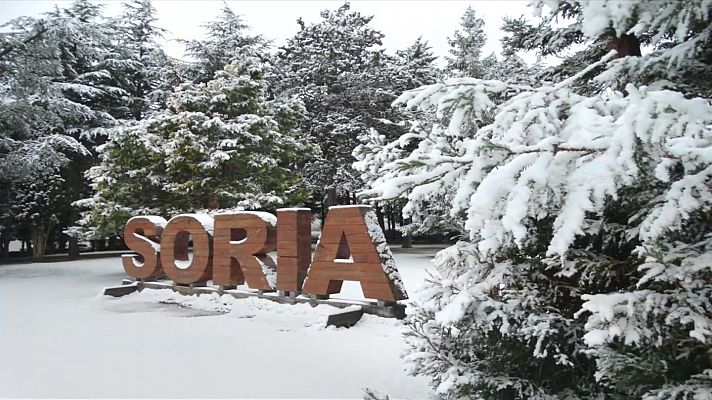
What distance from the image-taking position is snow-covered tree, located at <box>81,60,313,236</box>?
38.4 ft

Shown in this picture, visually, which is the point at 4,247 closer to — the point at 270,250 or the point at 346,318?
the point at 270,250

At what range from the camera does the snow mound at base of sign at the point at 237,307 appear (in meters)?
6.18

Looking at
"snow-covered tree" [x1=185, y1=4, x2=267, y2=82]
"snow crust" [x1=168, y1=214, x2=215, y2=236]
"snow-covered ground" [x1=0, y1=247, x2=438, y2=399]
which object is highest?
"snow-covered tree" [x1=185, y1=4, x2=267, y2=82]

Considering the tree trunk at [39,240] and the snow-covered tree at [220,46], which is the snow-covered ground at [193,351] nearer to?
the tree trunk at [39,240]

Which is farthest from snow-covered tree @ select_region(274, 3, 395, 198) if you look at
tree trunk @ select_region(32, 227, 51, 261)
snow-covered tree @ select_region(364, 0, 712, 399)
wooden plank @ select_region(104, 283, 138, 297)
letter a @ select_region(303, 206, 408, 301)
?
snow-covered tree @ select_region(364, 0, 712, 399)

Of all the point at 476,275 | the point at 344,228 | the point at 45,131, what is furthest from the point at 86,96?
the point at 476,275

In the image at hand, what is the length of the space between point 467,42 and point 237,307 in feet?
59.1

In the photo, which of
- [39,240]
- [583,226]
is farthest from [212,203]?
[39,240]

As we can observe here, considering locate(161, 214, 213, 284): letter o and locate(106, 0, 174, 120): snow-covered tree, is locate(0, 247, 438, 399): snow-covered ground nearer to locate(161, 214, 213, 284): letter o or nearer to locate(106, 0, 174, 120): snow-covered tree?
locate(161, 214, 213, 284): letter o

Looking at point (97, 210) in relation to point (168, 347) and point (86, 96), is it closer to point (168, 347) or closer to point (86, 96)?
point (168, 347)

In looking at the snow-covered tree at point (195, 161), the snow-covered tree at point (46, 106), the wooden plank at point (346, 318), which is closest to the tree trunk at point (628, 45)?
the wooden plank at point (346, 318)

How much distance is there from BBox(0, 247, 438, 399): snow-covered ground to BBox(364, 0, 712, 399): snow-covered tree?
1.29 meters

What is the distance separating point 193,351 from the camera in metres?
4.98

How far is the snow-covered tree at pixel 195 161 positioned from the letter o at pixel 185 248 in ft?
10.5
